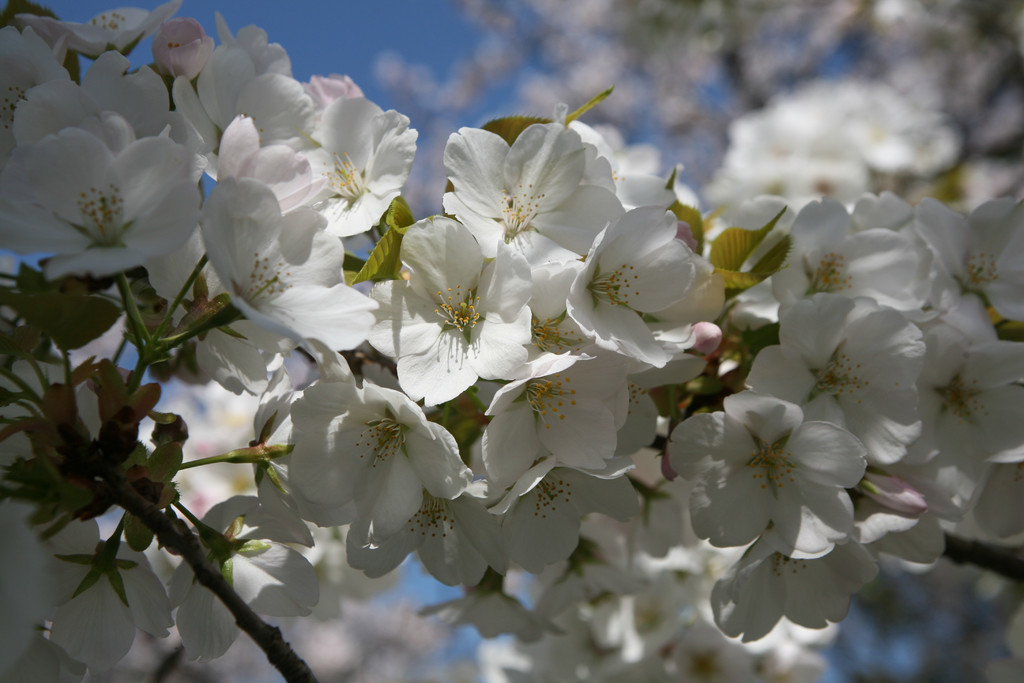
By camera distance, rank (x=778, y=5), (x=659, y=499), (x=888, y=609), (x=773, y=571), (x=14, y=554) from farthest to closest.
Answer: (x=888, y=609)
(x=778, y=5)
(x=659, y=499)
(x=773, y=571)
(x=14, y=554)

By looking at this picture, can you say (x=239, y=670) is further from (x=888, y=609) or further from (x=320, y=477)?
(x=320, y=477)

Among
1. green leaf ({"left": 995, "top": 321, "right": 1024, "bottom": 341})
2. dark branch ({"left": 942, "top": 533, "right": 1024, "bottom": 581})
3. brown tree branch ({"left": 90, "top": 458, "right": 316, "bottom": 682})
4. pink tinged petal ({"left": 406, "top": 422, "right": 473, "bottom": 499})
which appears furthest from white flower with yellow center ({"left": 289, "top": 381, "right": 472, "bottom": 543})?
dark branch ({"left": 942, "top": 533, "right": 1024, "bottom": 581})

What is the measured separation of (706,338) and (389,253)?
1.53 ft

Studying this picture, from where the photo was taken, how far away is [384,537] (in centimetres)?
88

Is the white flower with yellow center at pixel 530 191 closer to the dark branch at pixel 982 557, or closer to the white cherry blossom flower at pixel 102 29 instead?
the white cherry blossom flower at pixel 102 29

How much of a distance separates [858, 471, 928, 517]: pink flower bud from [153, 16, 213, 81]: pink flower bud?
3.77 ft

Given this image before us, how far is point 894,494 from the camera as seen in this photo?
102cm

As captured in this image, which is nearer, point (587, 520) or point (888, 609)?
point (587, 520)

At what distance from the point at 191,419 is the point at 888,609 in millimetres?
6660

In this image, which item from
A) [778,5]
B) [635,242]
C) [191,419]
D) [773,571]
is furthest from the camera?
[778,5]

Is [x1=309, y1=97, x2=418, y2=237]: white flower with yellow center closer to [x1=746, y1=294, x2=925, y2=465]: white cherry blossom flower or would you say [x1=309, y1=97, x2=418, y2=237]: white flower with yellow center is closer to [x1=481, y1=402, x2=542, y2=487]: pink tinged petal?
[x1=481, y1=402, x2=542, y2=487]: pink tinged petal

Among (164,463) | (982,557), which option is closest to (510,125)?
(164,463)

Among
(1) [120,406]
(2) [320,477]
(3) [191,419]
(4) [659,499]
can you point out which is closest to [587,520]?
(4) [659,499]

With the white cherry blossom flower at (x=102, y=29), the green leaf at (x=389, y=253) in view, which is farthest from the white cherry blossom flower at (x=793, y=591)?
the white cherry blossom flower at (x=102, y=29)
